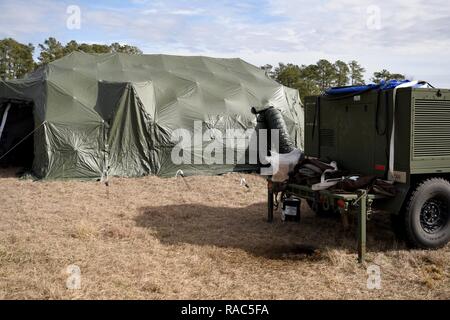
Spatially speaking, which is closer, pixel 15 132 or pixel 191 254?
pixel 191 254

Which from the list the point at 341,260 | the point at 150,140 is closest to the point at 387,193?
the point at 341,260

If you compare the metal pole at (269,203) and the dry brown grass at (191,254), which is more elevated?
the metal pole at (269,203)

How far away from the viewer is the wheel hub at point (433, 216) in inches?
260

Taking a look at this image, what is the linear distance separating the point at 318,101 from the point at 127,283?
453 cm

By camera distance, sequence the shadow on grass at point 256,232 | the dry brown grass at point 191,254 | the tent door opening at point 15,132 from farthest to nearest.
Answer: the tent door opening at point 15,132 < the shadow on grass at point 256,232 < the dry brown grass at point 191,254

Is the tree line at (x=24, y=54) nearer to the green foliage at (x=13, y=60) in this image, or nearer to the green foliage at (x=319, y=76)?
the green foliage at (x=13, y=60)

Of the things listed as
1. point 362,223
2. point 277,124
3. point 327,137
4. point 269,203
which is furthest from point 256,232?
point 277,124

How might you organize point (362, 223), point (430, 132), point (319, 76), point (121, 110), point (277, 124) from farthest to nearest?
point (319, 76)
point (277, 124)
point (121, 110)
point (430, 132)
point (362, 223)

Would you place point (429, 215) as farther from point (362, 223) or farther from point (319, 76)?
point (319, 76)

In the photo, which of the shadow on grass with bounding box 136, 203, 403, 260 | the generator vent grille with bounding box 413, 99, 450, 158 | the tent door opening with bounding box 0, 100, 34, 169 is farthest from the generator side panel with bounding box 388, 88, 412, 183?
the tent door opening with bounding box 0, 100, 34, 169

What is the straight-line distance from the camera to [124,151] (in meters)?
13.5

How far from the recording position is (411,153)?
20.7 feet

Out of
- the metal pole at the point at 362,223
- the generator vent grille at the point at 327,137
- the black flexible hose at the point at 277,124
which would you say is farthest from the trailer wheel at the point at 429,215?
the black flexible hose at the point at 277,124

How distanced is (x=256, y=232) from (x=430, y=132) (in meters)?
3.08
